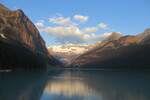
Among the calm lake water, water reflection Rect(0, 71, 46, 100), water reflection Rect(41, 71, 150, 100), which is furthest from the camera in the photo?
water reflection Rect(41, 71, 150, 100)

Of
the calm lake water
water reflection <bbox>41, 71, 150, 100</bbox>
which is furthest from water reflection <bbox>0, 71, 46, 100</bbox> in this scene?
water reflection <bbox>41, 71, 150, 100</bbox>

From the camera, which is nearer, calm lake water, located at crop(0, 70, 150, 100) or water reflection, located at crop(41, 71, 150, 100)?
calm lake water, located at crop(0, 70, 150, 100)

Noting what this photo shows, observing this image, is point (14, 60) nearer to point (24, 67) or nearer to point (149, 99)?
point (24, 67)

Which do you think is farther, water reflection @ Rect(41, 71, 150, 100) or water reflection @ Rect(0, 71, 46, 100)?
water reflection @ Rect(41, 71, 150, 100)

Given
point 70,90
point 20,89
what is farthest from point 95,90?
point 20,89

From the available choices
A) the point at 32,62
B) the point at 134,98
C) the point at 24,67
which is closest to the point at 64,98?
the point at 134,98

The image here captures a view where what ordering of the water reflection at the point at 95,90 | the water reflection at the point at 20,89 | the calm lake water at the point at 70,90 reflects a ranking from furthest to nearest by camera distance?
the water reflection at the point at 95,90, the calm lake water at the point at 70,90, the water reflection at the point at 20,89

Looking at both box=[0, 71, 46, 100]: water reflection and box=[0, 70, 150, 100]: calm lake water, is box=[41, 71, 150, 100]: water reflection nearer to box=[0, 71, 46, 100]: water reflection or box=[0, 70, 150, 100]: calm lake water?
box=[0, 70, 150, 100]: calm lake water

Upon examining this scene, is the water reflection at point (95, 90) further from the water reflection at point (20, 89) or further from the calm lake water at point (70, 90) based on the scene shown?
the water reflection at point (20, 89)

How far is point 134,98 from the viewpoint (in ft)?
104

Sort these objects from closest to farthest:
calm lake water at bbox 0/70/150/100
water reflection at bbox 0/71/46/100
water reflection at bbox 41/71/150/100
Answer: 1. water reflection at bbox 0/71/46/100
2. calm lake water at bbox 0/70/150/100
3. water reflection at bbox 41/71/150/100

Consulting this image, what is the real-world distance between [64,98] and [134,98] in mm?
10596

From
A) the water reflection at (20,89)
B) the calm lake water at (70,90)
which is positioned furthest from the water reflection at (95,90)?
the water reflection at (20,89)

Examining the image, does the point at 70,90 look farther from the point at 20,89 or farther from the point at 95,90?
the point at 20,89
